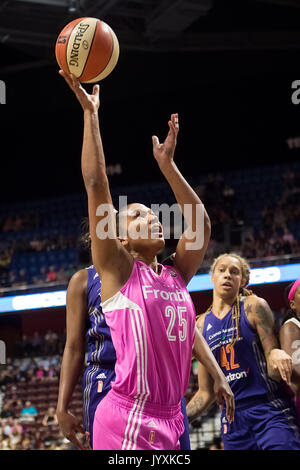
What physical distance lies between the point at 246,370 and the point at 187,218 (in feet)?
5.49

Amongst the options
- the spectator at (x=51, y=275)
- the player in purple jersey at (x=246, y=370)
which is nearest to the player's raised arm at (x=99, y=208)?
the player in purple jersey at (x=246, y=370)

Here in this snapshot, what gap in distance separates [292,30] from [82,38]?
14.1 meters

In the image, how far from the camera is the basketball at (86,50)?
3762mm

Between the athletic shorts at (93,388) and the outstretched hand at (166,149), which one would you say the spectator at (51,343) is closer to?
the athletic shorts at (93,388)

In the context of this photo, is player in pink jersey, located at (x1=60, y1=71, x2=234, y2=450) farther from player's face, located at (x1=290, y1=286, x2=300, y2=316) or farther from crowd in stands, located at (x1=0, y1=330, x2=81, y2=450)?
crowd in stands, located at (x1=0, y1=330, x2=81, y2=450)

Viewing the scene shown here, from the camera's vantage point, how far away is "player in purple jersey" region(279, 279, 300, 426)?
13.6ft

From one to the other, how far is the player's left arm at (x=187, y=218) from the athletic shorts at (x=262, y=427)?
1526mm

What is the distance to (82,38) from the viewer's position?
387 cm

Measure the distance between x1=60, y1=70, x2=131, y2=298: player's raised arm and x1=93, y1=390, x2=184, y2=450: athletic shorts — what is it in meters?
0.49

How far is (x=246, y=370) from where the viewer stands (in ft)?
14.5

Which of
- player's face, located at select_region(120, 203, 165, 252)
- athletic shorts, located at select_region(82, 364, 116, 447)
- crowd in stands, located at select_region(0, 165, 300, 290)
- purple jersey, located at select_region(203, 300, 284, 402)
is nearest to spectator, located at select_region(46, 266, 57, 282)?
crowd in stands, located at select_region(0, 165, 300, 290)
